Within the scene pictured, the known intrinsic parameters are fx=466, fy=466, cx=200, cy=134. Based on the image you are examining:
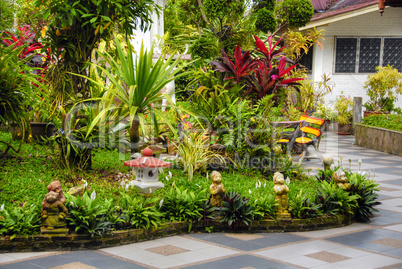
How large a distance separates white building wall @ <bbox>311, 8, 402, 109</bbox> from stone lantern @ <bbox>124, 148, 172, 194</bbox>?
12.8m

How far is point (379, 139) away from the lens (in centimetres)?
1255

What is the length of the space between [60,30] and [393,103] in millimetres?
13491

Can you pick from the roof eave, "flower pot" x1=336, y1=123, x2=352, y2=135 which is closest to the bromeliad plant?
the roof eave

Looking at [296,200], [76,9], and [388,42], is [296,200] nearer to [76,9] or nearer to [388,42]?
[76,9]

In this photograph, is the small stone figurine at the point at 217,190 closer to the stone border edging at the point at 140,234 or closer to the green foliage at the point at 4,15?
the stone border edging at the point at 140,234

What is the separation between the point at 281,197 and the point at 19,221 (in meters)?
2.89

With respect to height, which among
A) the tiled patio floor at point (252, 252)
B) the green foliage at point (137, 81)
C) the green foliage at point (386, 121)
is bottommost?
the tiled patio floor at point (252, 252)

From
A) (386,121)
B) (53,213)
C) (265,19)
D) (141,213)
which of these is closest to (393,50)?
(386,121)

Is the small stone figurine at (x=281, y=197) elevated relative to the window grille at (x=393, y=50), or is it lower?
lower

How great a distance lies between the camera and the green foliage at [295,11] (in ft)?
28.3

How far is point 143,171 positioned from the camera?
5141mm

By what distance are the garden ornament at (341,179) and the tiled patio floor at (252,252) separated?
1.77ft


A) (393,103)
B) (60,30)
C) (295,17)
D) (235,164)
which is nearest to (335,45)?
(393,103)

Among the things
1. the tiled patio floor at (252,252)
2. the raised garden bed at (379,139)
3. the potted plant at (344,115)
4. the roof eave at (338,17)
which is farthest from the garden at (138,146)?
the potted plant at (344,115)
